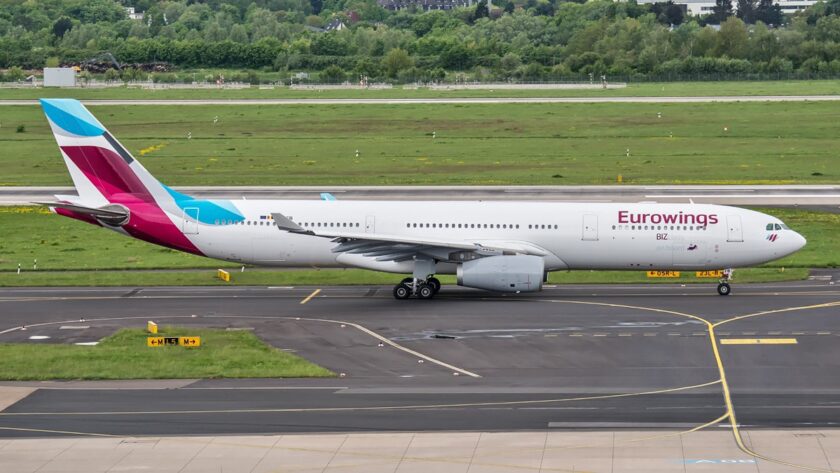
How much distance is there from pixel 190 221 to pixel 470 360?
1760 centimetres

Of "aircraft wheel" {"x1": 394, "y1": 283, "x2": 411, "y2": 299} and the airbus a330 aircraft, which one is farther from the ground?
the airbus a330 aircraft

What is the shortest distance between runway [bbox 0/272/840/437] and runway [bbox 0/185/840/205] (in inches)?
927

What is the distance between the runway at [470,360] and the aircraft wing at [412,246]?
1959 mm

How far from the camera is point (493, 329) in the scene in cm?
4697

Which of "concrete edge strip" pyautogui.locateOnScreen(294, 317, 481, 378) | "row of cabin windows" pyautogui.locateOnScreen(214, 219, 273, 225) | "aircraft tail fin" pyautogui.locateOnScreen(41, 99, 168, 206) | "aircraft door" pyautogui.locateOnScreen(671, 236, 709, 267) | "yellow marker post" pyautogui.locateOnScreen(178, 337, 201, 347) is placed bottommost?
"concrete edge strip" pyautogui.locateOnScreen(294, 317, 481, 378)

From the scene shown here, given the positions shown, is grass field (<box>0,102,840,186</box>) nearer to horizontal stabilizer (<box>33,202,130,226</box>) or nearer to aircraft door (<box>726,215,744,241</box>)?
aircraft door (<box>726,215,744,241</box>)

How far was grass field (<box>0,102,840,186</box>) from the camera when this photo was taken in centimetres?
9500

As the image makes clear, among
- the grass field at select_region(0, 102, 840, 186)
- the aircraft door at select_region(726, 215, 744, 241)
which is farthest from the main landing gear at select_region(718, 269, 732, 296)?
the grass field at select_region(0, 102, 840, 186)

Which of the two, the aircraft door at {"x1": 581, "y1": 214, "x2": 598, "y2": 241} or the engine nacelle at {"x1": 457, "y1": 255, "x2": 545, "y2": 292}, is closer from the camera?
the engine nacelle at {"x1": 457, "y1": 255, "x2": 545, "y2": 292}

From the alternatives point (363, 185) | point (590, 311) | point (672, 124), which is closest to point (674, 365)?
point (590, 311)

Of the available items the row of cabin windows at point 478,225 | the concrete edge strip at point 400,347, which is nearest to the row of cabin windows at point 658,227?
the row of cabin windows at point 478,225

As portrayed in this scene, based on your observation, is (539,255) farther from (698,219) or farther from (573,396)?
(573,396)

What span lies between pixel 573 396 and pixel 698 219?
19.6m

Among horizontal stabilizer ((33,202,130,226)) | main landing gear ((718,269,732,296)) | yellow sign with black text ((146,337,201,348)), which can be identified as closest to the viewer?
yellow sign with black text ((146,337,201,348))
